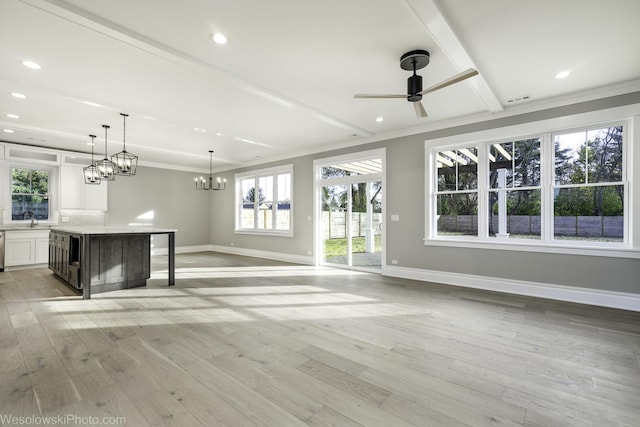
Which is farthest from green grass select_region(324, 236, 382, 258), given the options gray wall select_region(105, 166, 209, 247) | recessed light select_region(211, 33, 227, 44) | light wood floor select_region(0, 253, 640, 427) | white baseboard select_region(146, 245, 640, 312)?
gray wall select_region(105, 166, 209, 247)

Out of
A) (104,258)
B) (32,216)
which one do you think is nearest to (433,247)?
(104,258)

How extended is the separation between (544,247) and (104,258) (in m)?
6.60

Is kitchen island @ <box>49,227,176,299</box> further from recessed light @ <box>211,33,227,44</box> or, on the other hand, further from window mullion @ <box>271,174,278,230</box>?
window mullion @ <box>271,174,278,230</box>

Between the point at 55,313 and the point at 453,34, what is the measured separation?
5.30 metres

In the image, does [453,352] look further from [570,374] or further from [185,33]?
[185,33]

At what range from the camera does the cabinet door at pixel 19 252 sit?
5.77 metres

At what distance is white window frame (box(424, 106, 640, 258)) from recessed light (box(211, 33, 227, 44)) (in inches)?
151

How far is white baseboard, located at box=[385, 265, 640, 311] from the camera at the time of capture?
363cm

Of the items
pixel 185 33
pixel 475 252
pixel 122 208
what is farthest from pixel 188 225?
pixel 475 252

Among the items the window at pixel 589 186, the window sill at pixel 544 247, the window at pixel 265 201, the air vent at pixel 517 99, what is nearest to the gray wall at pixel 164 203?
the window at pixel 265 201

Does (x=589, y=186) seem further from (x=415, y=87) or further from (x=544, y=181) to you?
(x=415, y=87)

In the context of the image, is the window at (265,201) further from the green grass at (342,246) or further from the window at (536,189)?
the window at (536,189)

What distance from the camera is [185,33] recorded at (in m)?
2.60

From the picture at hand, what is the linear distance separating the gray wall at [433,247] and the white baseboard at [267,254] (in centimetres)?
13
